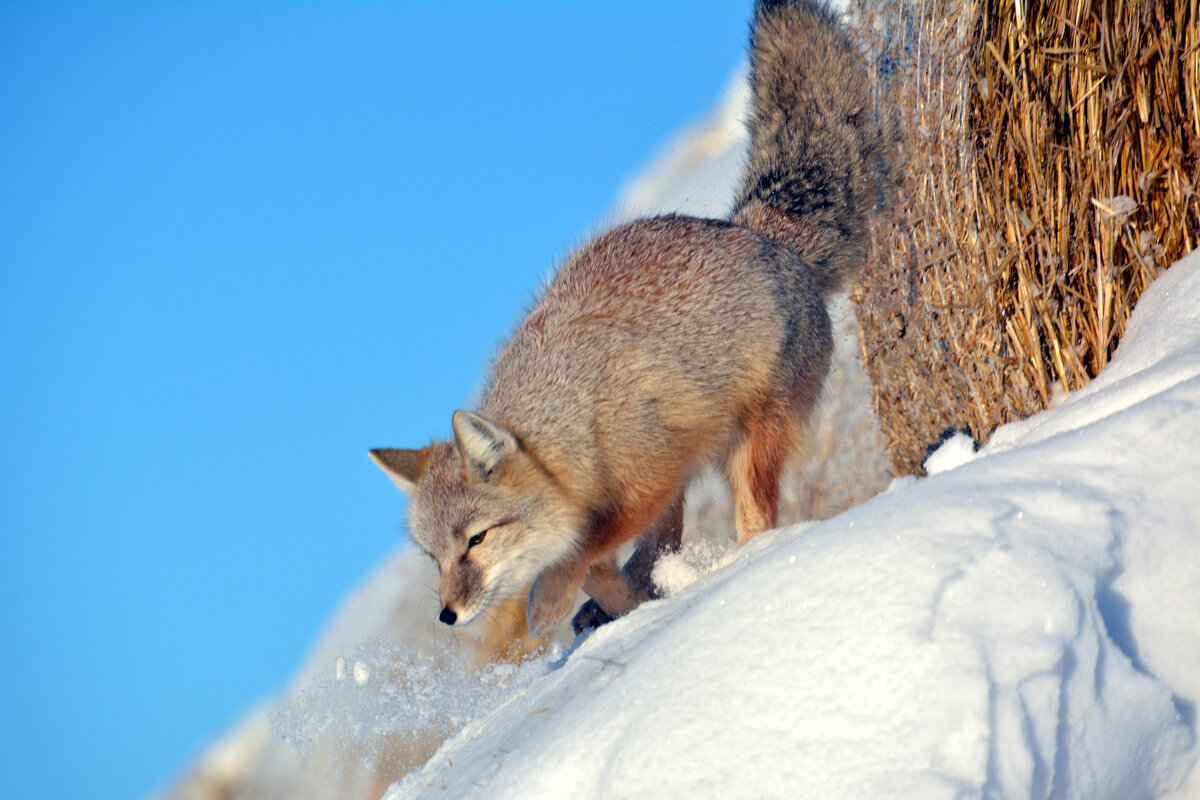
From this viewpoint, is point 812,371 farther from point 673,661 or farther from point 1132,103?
point 673,661

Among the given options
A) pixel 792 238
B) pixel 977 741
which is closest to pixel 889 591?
pixel 977 741

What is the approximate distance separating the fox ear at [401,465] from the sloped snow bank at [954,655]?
2.25m

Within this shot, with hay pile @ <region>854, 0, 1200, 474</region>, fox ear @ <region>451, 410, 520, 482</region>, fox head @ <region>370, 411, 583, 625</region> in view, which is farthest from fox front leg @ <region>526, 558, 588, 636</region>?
hay pile @ <region>854, 0, 1200, 474</region>

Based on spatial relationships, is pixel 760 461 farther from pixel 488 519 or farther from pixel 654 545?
pixel 488 519

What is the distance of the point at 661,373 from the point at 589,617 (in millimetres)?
1798

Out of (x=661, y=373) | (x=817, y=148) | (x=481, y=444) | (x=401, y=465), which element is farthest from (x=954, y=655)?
(x=817, y=148)

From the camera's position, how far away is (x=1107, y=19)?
3.39 meters

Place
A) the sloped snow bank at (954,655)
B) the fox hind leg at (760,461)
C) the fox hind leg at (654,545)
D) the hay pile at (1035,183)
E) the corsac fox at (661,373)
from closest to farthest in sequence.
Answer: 1. the sloped snow bank at (954,655)
2. the hay pile at (1035,183)
3. the corsac fox at (661,373)
4. the fox hind leg at (760,461)
5. the fox hind leg at (654,545)

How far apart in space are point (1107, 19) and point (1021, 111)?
0.41m

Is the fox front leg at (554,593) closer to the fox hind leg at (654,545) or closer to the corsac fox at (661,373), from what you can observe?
the corsac fox at (661,373)

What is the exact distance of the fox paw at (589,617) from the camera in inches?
217

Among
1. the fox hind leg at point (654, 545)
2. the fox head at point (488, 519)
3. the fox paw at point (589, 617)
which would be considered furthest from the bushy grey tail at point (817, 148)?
the fox paw at point (589, 617)

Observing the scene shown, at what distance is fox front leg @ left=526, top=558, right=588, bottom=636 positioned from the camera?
15.4 ft

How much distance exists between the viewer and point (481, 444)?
423cm
